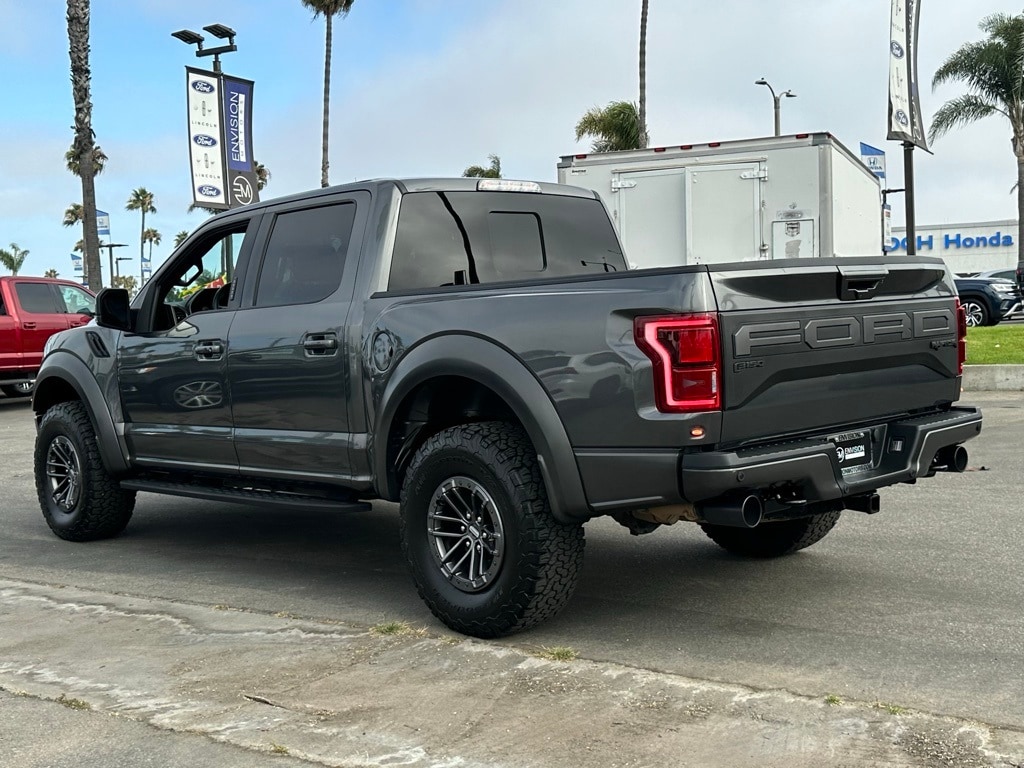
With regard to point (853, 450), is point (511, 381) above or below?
above

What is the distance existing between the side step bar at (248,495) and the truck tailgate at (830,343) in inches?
76.4

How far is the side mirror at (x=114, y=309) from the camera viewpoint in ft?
21.9

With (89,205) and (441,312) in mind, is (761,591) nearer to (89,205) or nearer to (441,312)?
(441,312)

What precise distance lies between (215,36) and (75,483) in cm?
1612

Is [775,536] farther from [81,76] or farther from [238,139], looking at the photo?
[81,76]

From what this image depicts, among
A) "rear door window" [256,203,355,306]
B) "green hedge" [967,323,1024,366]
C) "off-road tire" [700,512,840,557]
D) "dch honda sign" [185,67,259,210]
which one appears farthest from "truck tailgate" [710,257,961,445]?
"dch honda sign" [185,67,259,210]

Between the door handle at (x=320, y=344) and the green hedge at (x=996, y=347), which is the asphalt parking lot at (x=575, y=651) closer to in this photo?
the door handle at (x=320, y=344)

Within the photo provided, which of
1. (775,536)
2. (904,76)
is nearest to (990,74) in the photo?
(904,76)

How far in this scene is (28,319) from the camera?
17.6 m

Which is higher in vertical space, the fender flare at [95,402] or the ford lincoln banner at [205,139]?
the ford lincoln banner at [205,139]

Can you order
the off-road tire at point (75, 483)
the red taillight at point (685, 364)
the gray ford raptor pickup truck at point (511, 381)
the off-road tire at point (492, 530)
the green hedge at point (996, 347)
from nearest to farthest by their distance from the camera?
the red taillight at point (685, 364) → the gray ford raptor pickup truck at point (511, 381) → the off-road tire at point (492, 530) → the off-road tire at point (75, 483) → the green hedge at point (996, 347)

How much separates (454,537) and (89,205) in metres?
22.9

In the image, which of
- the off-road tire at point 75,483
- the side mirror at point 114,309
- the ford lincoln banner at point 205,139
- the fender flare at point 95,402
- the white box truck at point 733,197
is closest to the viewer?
the side mirror at point 114,309

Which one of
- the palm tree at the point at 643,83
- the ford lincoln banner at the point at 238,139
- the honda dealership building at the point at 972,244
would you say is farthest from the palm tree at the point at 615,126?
the honda dealership building at the point at 972,244
